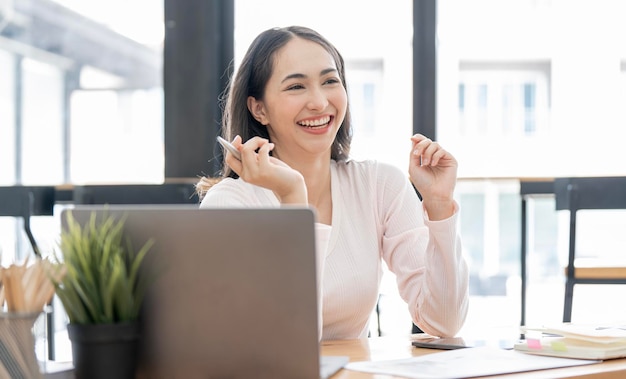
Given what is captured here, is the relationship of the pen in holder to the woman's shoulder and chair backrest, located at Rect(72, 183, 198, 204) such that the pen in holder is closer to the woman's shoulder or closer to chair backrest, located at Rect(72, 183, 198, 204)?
the woman's shoulder

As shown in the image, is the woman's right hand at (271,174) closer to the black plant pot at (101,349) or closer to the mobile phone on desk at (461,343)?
the mobile phone on desk at (461,343)

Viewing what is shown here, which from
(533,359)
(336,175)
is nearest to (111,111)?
(336,175)

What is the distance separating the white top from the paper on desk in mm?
437

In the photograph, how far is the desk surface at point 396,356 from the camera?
1.14m

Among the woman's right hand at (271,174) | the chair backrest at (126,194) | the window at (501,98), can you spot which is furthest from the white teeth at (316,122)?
the window at (501,98)

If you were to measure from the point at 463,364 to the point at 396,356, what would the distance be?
0.13 metres

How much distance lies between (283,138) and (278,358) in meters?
1.12

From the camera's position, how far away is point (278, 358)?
40.3 inches

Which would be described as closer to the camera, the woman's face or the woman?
the woman

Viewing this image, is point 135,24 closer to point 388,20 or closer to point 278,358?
point 388,20

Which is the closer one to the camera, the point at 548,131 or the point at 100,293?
the point at 100,293

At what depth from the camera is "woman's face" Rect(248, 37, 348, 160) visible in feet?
6.64

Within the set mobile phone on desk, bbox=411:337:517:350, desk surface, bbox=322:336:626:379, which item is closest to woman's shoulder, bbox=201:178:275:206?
desk surface, bbox=322:336:626:379

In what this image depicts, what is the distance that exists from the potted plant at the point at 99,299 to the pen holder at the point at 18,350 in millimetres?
52
